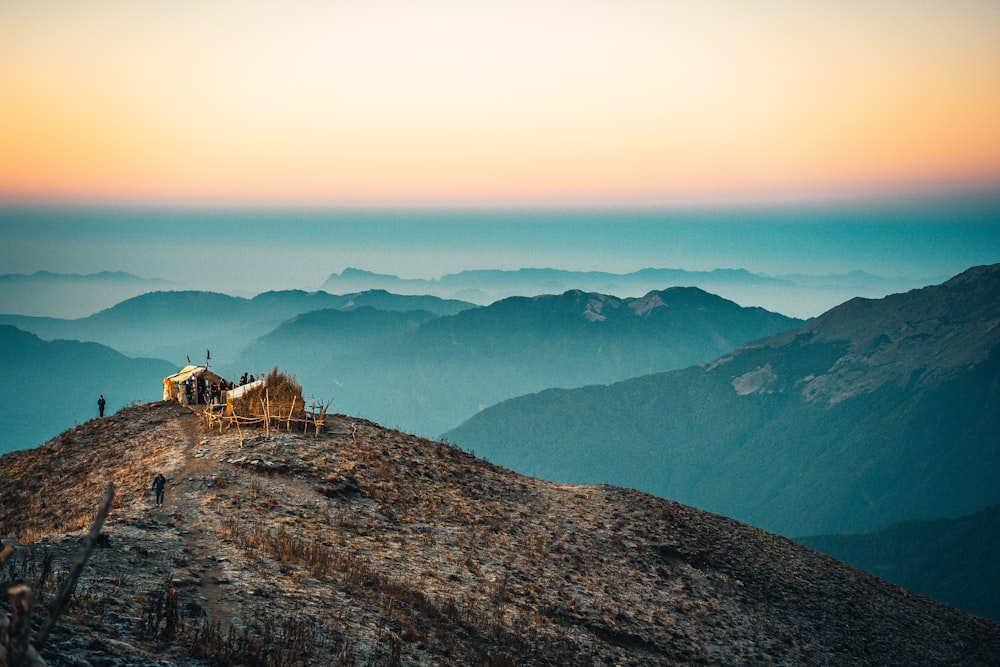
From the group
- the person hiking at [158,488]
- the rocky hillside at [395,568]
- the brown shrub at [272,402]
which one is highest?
the brown shrub at [272,402]

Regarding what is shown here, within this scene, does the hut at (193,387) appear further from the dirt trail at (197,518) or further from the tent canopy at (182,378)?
the dirt trail at (197,518)

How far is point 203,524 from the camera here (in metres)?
31.4

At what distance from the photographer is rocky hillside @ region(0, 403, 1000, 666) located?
73.4ft

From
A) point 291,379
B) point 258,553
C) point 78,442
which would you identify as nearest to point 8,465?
point 78,442

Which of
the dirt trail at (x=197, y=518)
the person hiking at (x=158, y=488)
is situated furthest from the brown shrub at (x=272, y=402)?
the person hiking at (x=158, y=488)

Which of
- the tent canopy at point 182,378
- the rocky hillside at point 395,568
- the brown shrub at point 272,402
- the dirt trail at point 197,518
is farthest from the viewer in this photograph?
the tent canopy at point 182,378

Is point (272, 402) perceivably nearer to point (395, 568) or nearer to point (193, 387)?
point (193, 387)

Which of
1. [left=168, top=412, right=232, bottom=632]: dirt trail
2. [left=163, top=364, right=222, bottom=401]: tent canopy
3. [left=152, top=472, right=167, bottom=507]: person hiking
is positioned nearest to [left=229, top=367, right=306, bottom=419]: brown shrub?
[left=168, top=412, right=232, bottom=632]: dirt trail

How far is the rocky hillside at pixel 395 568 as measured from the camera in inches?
881

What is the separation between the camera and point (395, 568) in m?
31.2

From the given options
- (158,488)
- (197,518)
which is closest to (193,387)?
(158,488)

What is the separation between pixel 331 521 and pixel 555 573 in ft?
36.0

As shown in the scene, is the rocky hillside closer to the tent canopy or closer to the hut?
the hut

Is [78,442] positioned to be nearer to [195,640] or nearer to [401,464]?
[401,464]
